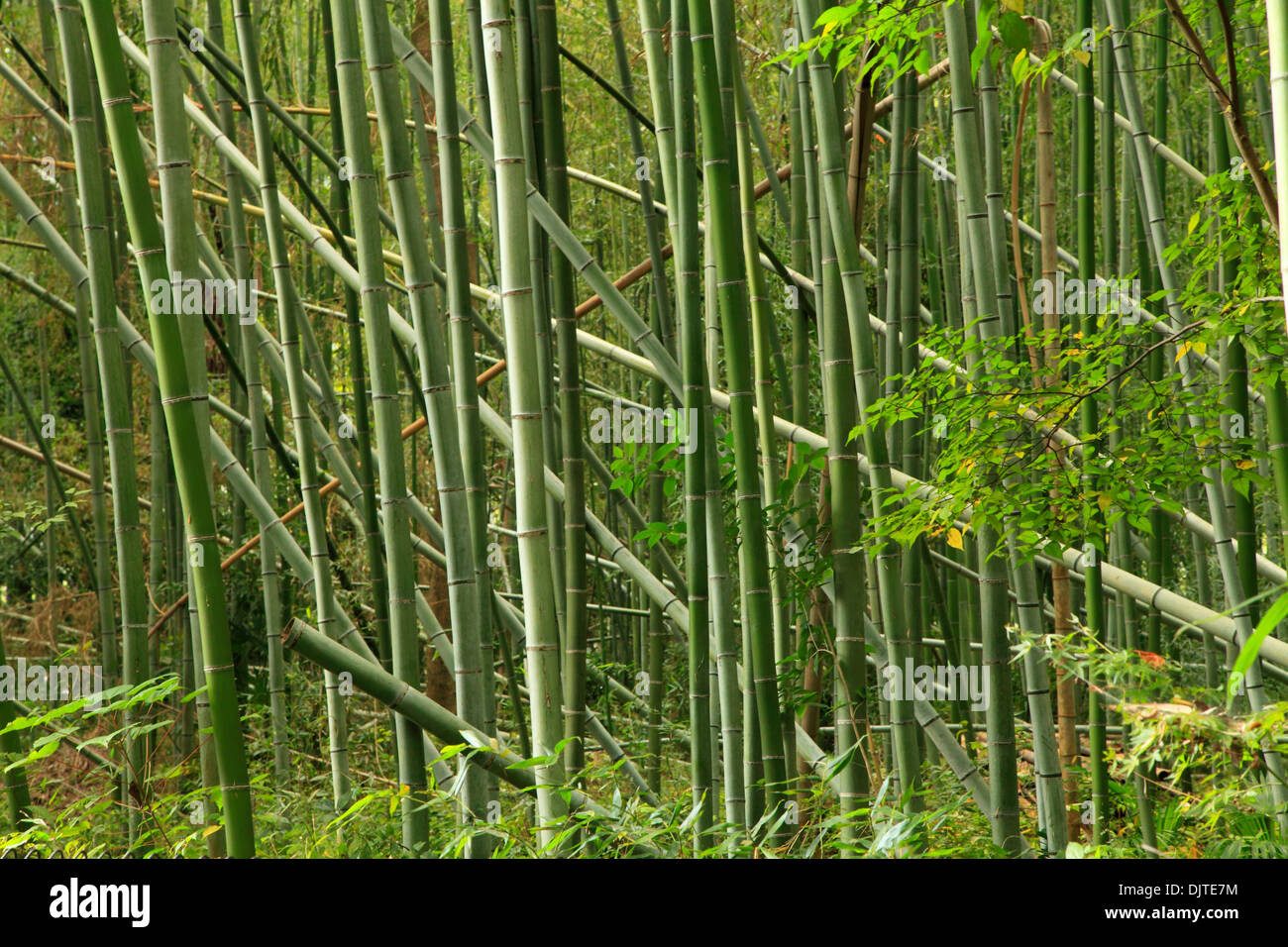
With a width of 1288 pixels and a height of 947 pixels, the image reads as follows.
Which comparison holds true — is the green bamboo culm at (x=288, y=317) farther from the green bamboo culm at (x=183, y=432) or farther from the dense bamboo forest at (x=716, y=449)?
the green bamboo culm at (x=183, y=432)

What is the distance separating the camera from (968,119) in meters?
1.49

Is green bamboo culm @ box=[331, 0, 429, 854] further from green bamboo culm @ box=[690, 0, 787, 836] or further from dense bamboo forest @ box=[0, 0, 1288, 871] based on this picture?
green bamboo culm @ box=[690, 0, 787, 836]

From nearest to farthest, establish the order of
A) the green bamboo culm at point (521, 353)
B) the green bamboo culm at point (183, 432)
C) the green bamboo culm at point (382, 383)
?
the green bamboo culm at point (183, 432)
the green bamboo culm at point (521, 353)
the green bamboo culm at point (382, 383)

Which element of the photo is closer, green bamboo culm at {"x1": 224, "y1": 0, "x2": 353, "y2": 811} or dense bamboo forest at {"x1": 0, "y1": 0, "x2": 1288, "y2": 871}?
dense bamboo forest at {"x1": 0, "y1": 0, "x2": 1288, "y2": 871}

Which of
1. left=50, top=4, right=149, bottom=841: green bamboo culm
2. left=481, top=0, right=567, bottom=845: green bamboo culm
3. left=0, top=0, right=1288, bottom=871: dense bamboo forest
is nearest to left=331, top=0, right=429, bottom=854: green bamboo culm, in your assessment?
left=0, top=0, right=1288, bottom=871: dense bamboo forest

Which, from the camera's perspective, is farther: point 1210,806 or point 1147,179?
point 1147,179

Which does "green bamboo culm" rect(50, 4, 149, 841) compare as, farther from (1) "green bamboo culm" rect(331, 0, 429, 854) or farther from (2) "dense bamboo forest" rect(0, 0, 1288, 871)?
(1) "green bamboo culm" rect(331, 0, 429, 854)

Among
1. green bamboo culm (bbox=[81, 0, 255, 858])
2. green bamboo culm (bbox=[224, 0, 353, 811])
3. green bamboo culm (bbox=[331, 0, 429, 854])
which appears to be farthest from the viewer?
green bamboo culm (bbox=[224, 0, 353, 811])

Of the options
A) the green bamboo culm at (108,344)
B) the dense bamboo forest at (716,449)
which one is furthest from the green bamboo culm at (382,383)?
the green bamboo culm at (108,344)

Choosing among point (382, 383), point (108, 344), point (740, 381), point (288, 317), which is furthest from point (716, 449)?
point (108, 344)

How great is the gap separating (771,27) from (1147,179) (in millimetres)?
2026

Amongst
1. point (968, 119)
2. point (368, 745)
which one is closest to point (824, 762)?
point (968, 119)

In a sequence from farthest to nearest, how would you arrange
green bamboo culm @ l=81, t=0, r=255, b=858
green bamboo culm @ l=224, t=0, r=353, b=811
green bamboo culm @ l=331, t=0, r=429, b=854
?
green bamboo culm @ l=224, t=0, r=353, b=811, green bamboo culm @ l=331, t=0, r=429, b=854, green bamboo culm @ l=81, t=0, r=255, b=858

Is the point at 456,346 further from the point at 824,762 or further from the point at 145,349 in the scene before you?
the point at 824,762
